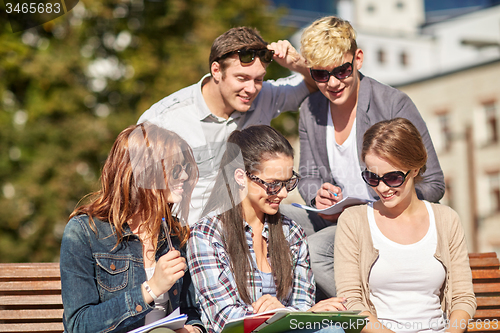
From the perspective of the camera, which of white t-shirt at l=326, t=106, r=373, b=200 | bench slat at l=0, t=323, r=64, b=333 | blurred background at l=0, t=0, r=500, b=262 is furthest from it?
blurred background at l=0, t=0, r=500, b=262

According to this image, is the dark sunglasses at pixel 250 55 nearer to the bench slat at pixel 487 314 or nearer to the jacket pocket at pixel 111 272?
the jacket pocket at pixel 111 272

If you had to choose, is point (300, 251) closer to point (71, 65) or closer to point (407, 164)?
point (407, 164)

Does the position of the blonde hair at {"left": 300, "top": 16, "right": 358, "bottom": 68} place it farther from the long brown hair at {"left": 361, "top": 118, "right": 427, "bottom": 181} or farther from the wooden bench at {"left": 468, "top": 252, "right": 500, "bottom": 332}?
the wooden bench at {"left": 468, "top": 252, "right": 500, "bottom": 332}

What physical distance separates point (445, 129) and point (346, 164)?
83.5ft

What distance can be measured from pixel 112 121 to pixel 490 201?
18.7 meters

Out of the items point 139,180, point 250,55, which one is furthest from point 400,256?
point 250,55

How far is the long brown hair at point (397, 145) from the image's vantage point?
3.09 meters

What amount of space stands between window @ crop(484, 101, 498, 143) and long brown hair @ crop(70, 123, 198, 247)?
25.2 m

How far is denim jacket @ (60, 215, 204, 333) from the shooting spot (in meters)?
2.71

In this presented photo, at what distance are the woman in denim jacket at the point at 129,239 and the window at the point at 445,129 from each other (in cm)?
2629

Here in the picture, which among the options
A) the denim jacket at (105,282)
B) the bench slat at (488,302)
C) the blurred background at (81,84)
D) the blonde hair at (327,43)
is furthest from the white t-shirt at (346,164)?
the blurred background at (81,84)

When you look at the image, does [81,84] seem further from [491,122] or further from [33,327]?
[491,122]

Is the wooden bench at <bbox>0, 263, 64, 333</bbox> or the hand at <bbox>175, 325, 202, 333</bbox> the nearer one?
the hand at <bbox>175, 325, 202, 333</bbox>

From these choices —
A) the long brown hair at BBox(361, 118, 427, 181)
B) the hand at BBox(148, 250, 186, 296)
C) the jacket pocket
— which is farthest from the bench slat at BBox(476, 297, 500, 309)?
the jacket pocket
